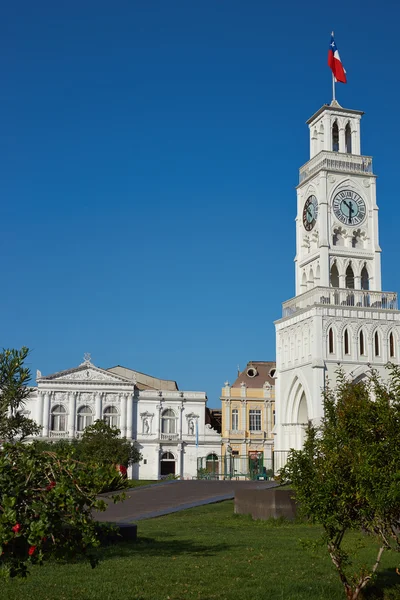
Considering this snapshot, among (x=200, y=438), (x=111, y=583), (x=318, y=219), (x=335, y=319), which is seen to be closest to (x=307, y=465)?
(x=111, y=583)

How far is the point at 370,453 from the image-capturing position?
Result: 10.6 metres

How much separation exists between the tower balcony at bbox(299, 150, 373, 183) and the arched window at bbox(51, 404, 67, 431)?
4175 centimetres

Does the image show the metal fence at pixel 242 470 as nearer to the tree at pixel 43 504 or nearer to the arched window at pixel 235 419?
the arched window at pixel 235 419

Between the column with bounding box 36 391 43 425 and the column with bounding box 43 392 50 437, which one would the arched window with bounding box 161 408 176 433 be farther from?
the column with bounding box 36 391 43 425

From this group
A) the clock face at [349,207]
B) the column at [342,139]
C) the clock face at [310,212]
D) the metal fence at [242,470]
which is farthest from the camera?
the column at [342,139]

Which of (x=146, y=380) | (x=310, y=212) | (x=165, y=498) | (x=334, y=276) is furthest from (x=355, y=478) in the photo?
(x=146, y=380)

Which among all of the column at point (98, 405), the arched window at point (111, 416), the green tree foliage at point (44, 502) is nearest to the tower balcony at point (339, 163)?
the column at point (98, 405)

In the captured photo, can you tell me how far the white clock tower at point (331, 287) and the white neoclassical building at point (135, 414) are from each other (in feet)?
105

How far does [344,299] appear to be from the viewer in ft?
165

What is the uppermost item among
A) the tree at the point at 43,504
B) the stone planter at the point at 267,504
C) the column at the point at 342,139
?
the column at the point at 342,139

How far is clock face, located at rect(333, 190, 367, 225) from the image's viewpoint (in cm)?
5341

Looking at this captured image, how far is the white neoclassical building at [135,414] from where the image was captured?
82.4 m

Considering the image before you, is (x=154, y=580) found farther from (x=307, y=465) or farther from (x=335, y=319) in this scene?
(x=335, y=319)

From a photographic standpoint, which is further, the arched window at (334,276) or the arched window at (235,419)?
the arched window at (235,419)
